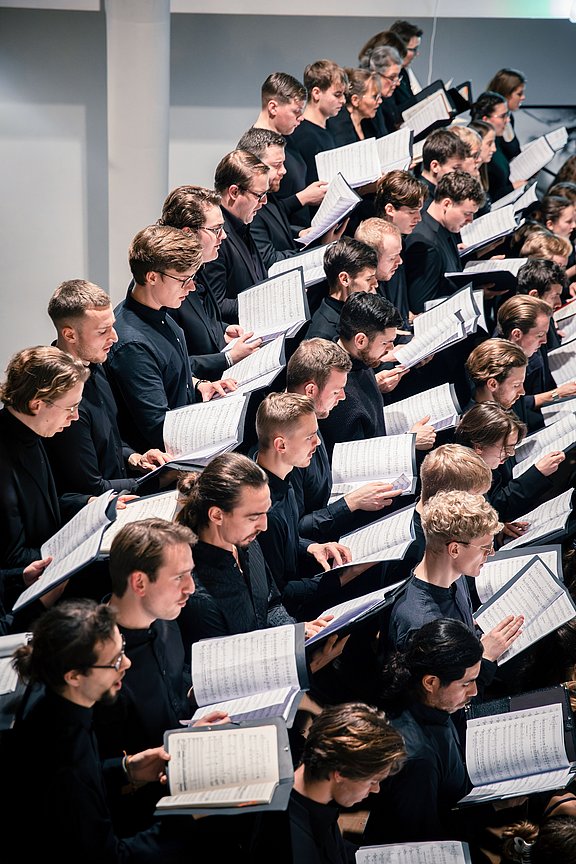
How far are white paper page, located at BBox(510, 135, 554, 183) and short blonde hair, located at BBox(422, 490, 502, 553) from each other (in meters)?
4.31

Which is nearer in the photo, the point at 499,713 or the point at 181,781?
the point at 181,781

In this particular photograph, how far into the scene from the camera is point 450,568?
320 centimetres

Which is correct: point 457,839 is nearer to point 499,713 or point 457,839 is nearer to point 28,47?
point 499,713

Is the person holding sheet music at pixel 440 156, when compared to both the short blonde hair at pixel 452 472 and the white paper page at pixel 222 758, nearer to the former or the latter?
the short blonde hair at pixel 452 472

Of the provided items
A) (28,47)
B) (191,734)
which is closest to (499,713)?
(191,734)

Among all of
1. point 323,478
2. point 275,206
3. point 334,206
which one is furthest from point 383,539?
point 275,206

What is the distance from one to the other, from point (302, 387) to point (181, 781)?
178 cm

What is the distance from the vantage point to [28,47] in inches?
303

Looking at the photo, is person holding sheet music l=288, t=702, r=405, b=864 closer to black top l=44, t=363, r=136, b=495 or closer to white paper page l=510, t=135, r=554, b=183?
black top l=44, t=363, r=136, b=495

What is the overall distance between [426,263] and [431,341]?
102 cm

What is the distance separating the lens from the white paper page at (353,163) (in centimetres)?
494

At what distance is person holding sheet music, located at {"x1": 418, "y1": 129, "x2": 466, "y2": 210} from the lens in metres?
5.83

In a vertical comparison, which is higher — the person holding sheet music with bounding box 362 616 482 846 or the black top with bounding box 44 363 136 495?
the black top with bounding box 44 363 136 495

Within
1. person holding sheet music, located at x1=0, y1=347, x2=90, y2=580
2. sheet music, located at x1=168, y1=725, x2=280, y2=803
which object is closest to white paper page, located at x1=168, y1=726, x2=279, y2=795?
sheet music, located at x1=168, y1=725, x2=280, y2=803
